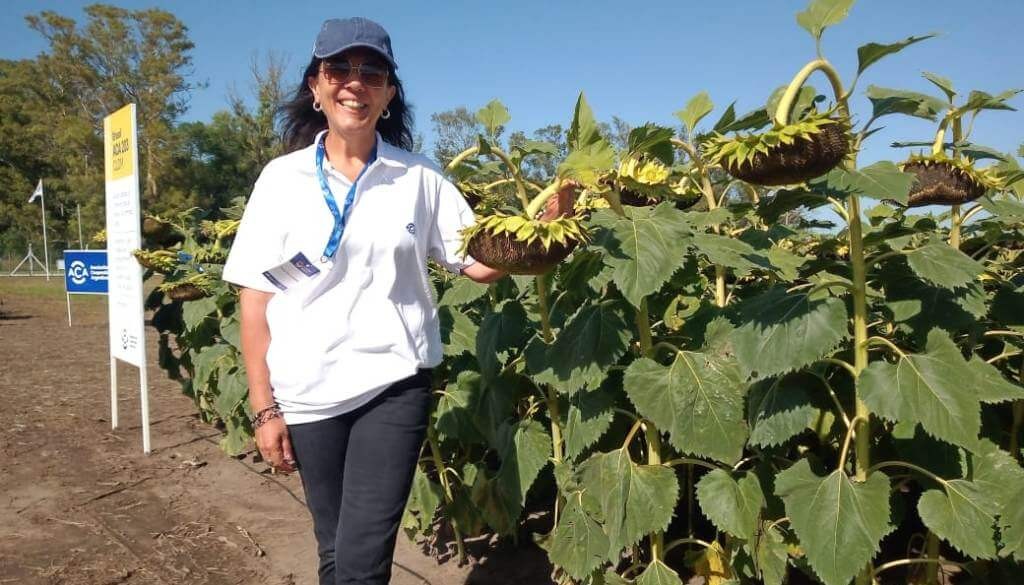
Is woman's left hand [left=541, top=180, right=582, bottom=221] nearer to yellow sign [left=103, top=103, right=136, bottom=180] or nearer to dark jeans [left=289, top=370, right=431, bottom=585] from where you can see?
dark jeans [left=289, top=370, right=431, bottom=585]

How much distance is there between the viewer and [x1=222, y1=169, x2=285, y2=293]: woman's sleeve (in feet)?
6.33

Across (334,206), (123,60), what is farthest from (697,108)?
(123,60)

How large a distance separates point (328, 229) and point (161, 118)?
3880 centimetres

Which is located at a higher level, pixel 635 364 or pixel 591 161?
pixel 591 161

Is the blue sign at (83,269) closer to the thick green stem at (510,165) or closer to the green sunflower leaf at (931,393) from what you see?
the thick green stem at (510,165)

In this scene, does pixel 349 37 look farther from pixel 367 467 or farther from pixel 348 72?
pixel 367 467

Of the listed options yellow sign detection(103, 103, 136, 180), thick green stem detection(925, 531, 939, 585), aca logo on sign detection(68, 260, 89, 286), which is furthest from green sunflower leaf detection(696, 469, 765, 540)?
aca logo on sign detection(68, 260, 89, 286)

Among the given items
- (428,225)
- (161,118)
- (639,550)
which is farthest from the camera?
(161,118)

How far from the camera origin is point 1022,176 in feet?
7.20

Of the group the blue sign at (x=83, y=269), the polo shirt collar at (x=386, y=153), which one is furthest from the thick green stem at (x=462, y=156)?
the blue sign at (x=83, y=269)

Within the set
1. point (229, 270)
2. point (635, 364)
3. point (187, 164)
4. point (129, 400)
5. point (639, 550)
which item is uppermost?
point (187, 164)

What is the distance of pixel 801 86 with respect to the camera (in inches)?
57.6

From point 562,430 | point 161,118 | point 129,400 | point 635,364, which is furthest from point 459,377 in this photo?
point 161,118

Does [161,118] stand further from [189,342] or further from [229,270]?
[229,270]
